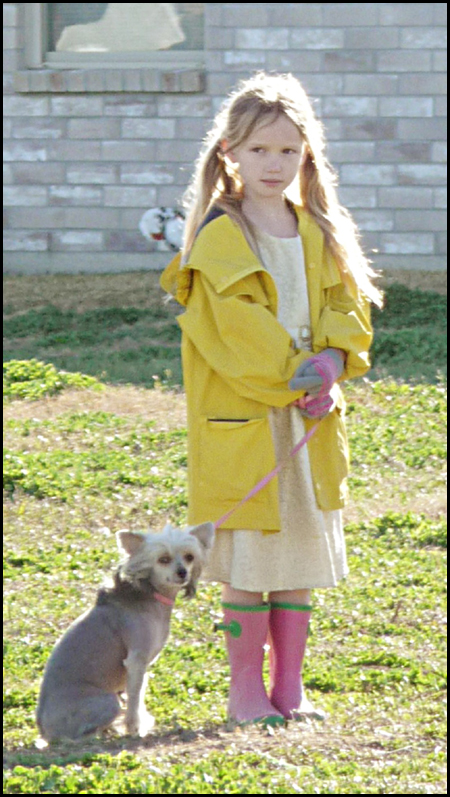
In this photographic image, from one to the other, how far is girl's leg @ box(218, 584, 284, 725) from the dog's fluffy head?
0.79 feet

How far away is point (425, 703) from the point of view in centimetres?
461

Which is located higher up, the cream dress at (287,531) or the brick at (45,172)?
the brick at (45,172)

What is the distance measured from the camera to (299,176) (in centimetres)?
445

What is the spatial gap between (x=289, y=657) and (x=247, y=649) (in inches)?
6.1

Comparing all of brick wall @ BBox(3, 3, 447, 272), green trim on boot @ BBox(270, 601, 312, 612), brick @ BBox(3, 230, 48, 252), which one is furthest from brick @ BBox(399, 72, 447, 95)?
green trim on boot @ BBox(270, 601, 312, 612)

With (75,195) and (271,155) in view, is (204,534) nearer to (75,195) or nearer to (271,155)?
(271,155)

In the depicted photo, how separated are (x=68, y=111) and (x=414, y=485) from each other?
682 centimetres

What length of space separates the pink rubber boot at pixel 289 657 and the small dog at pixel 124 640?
39cm

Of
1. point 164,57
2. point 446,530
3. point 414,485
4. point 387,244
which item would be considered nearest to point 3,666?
point 446,530

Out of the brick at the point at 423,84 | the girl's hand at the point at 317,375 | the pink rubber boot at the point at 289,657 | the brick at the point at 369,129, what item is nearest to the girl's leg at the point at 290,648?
the pink rubber boot at the point at 289,657

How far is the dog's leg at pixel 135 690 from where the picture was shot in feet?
13.1

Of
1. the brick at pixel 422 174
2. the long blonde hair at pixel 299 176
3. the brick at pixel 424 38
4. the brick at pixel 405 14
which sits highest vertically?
the brick at pixel 405 14

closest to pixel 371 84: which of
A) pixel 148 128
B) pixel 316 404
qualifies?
pixel 148 128

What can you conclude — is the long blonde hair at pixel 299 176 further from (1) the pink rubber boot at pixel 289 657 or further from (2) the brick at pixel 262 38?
(2) the brick at pixel 262 38
